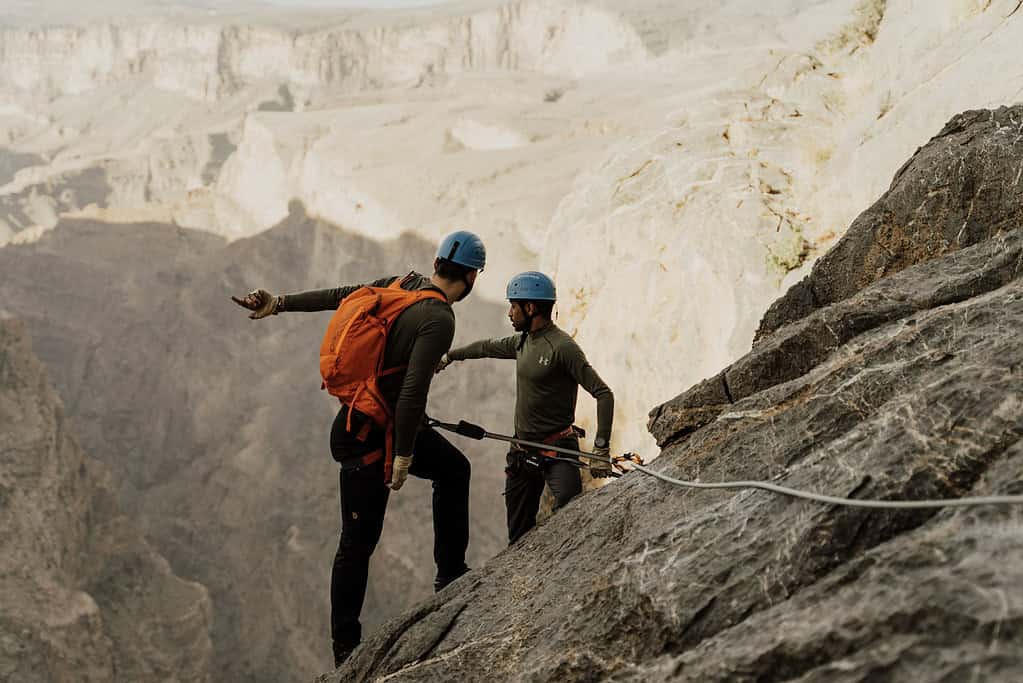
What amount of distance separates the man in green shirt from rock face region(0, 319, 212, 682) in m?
17.1

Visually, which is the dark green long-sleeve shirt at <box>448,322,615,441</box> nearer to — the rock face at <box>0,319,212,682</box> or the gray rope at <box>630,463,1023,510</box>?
the gray rope at <box>630,463,1023,510</box>

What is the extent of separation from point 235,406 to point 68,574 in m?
14.2

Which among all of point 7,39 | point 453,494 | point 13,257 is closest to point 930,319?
point 453,494

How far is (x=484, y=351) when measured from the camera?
6.13 m

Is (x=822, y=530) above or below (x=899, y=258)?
below

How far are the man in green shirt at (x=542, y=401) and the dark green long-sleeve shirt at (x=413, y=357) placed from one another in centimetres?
85

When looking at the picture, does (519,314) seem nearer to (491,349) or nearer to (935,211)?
(491,349)

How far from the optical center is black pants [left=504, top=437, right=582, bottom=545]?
542 centimetres

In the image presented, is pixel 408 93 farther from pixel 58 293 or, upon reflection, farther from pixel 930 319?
pixel 930 319

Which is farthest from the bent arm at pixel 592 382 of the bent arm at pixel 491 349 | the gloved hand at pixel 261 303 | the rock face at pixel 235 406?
the rock face at pixel 235 406

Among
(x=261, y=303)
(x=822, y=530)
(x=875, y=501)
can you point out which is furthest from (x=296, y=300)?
(x=875, y=501)

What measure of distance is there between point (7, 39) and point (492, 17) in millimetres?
52592

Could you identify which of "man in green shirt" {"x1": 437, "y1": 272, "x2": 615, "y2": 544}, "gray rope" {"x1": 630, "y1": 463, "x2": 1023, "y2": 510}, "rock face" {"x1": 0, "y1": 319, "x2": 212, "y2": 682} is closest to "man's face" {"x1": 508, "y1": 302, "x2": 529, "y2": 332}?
"man in green shirt" {"x1": 437, "y1": 272, "x2": 615, "y2": 544}

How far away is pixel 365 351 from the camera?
4.50 meters
